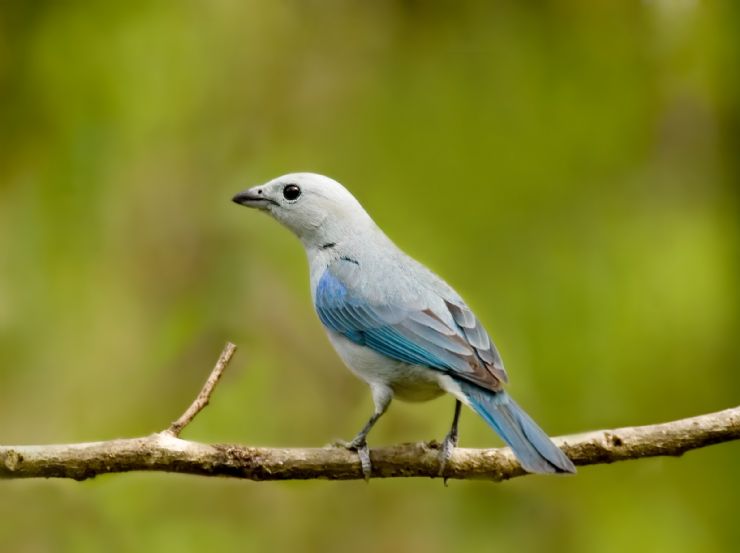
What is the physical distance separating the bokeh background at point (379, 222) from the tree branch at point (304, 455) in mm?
1704

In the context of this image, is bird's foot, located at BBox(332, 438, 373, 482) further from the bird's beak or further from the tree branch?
the bird's beak

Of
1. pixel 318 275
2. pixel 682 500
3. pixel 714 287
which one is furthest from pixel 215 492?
pixel 714 287

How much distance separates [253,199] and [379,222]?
1.74 m

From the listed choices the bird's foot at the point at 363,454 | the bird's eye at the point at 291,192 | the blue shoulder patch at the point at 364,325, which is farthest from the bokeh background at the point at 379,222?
the bird's foot at the point at 363,454

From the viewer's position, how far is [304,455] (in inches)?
159

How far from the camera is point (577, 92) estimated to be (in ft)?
25.7

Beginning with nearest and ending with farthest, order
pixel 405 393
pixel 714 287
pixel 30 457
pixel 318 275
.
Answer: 1. pixel 30 457
2. pixel 405 393
3. pixel 318 275
4. pixel 714 287

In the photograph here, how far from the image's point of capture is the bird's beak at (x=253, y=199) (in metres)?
5.46

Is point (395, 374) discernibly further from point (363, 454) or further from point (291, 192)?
point (291, 192)

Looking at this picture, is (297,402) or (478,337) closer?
(478,337)

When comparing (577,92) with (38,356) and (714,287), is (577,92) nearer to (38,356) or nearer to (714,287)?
(714,287)

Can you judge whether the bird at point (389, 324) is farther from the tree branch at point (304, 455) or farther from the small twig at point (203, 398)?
the small twig at point (203, 398)

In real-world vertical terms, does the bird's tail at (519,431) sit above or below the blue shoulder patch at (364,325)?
below

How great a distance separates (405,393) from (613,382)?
2361mm
